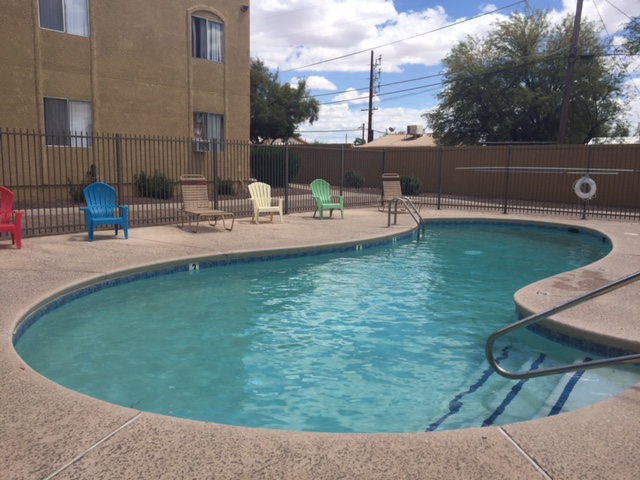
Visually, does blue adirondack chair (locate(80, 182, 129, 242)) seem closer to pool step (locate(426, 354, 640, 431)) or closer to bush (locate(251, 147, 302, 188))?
pool step (locate(426, 354, 640, 431))

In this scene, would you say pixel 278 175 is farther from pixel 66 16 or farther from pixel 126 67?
pixel 66 16

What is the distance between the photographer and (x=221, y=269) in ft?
28.5

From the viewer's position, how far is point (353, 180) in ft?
82.1

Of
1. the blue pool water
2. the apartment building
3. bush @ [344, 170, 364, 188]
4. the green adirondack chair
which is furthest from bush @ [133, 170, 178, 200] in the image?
bush @ [344, 170, 364, 188]

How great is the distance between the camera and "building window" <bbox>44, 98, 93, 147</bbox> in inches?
560

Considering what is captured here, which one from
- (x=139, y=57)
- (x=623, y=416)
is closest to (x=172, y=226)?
(x=139, y=57)

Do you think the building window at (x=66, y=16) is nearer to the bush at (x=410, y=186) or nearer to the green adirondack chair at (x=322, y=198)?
the green adirondack chair at (x=322, y=198)

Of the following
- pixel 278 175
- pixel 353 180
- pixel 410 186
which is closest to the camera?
pixel 410 186

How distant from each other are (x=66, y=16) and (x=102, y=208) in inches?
296

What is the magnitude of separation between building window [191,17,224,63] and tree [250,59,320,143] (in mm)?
16145

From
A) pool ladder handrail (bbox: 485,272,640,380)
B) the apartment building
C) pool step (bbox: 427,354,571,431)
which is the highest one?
the apartment building

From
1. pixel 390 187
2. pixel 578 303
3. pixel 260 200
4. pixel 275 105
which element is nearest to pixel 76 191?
pixel 260 200

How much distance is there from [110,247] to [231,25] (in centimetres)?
1233

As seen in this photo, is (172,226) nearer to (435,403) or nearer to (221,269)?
(221,269)
